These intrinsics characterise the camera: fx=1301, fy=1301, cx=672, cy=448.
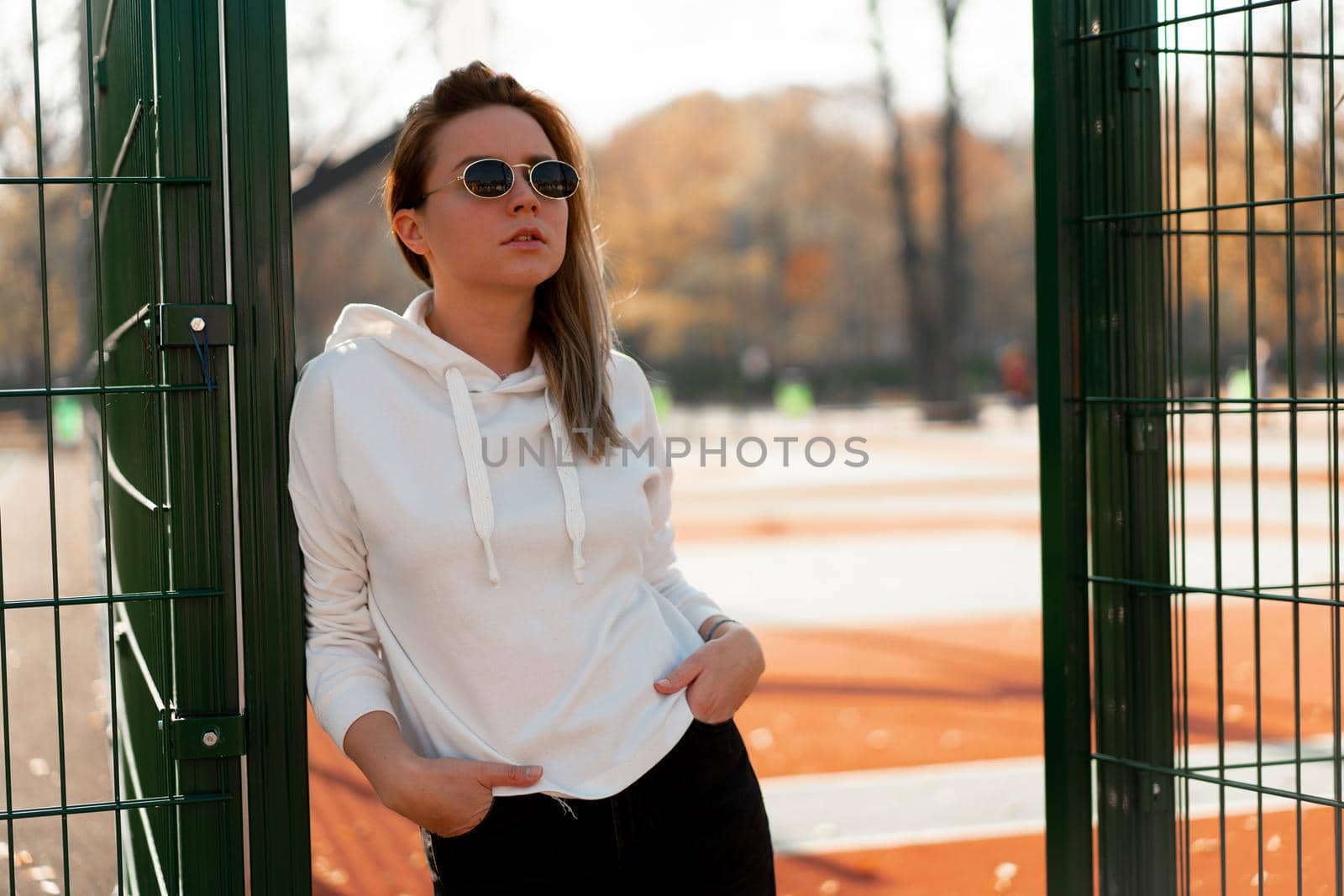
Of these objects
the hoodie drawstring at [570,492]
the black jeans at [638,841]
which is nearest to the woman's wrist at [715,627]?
the black jeans at [638,841]

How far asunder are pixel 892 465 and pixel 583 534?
20.9 meters

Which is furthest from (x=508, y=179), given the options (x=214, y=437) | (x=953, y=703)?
(x=953, y=703)

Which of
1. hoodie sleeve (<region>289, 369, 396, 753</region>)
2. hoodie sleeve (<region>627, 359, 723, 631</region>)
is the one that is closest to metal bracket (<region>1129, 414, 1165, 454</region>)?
hoodie sleeve (<region>627, 359, 723, 631</region>)

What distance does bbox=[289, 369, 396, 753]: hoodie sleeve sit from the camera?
6.53 ft

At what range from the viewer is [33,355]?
37.2 ft

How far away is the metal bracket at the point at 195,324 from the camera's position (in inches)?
80.7

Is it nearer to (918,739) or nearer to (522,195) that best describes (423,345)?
(522,195)

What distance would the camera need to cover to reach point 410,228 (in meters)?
2.20

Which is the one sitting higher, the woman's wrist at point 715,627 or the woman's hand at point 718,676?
the woman's wrist at point 715,627

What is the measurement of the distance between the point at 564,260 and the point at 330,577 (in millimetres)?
693

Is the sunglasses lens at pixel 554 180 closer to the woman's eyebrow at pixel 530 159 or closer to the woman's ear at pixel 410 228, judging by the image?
the woman's eyebrow at pixel 530 159

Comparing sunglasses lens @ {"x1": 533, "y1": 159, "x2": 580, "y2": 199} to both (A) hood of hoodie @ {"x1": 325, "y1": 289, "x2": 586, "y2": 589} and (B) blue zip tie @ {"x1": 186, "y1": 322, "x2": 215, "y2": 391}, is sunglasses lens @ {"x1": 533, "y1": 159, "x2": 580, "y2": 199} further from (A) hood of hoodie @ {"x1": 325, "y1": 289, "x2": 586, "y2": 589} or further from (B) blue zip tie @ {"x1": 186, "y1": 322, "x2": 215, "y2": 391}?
(B) blue zip tie @ {"x1": 186, "y1": 322, "x2": 215, "y2": 391}

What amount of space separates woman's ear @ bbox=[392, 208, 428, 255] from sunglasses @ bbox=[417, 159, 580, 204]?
0.05 meters

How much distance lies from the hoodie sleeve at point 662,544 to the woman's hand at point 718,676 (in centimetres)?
9
